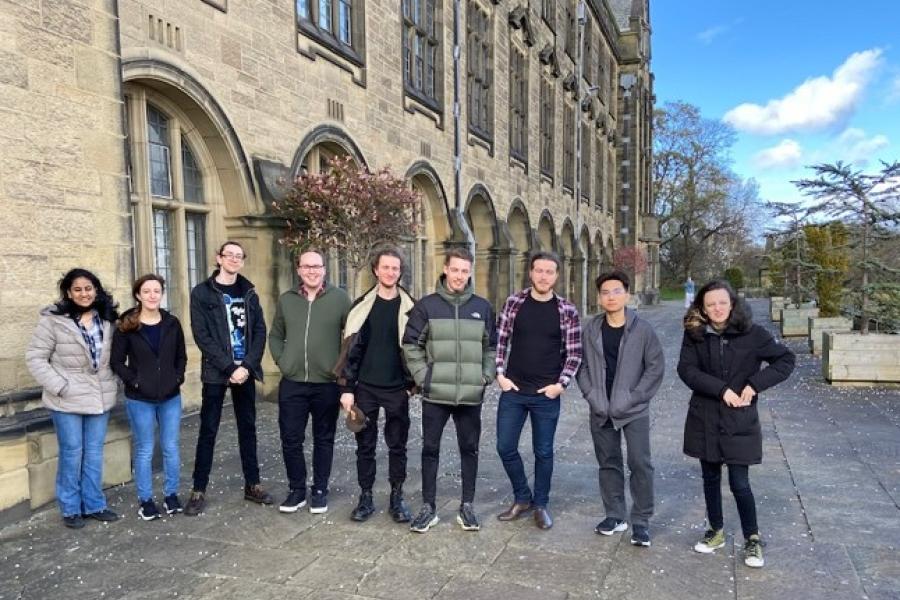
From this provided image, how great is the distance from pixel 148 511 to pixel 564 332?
296 cm

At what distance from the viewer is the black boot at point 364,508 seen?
4.27 meters

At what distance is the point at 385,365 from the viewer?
416 cm

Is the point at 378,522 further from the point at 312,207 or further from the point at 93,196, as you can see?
the point at 312,207

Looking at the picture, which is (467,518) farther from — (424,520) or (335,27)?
(335,27)

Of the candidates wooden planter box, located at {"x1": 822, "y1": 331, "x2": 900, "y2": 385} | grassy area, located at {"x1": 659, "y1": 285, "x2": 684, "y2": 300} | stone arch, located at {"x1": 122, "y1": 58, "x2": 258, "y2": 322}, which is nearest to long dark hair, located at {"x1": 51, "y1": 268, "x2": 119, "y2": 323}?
stone arch, located at {"x1": 122, "y1": 58, "x2": 258, "y2": 322}

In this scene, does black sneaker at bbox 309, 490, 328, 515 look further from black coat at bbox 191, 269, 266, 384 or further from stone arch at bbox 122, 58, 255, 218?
stone arch at bbox 122, 58, 255, 218

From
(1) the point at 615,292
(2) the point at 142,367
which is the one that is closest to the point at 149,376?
(2) the point at 142,367

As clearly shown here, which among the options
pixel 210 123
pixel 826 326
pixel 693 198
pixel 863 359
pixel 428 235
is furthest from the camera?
pixel 693 198

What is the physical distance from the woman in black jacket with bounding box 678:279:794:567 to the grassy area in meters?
49.8

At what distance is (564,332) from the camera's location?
13.2ft


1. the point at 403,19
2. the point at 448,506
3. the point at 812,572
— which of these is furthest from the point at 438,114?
the point at 812,572

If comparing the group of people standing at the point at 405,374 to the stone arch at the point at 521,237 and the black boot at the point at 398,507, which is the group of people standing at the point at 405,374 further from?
the stone arch at the point at 521,237

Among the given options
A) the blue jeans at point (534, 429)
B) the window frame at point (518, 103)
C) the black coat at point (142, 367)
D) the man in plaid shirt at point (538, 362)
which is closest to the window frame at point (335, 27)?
the black coat at point (142, 367)

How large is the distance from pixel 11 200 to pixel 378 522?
318cm
